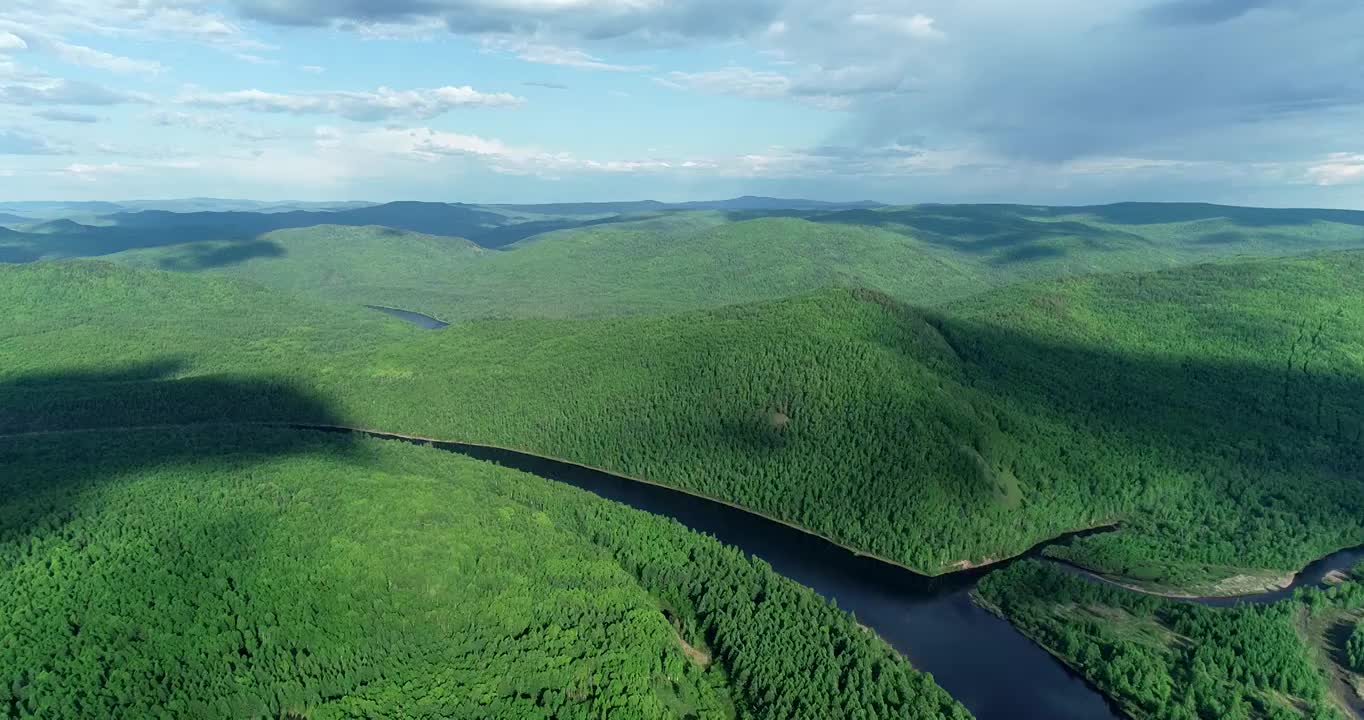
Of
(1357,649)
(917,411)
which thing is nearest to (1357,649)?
(1357,649)

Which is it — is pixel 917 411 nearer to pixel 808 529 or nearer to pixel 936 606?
pixel 808 529

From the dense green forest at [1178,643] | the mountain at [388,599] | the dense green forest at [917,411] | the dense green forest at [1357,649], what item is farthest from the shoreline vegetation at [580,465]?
the dense green forest at [1357,649]

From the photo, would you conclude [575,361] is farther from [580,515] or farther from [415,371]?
[580,515]

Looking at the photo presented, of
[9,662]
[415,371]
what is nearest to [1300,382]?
[415,371]

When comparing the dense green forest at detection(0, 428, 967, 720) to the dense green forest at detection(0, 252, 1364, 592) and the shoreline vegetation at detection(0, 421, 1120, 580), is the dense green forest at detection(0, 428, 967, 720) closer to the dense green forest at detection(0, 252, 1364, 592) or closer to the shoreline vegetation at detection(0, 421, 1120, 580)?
the shoreline vegetation at detection(0, 421, 1120, 580)

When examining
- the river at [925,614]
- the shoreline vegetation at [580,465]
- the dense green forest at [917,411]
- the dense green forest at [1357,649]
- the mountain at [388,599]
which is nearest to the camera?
the mountain at [388,599]

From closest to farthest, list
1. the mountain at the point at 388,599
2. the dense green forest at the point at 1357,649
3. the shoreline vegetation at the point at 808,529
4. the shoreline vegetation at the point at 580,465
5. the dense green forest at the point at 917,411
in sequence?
the mountain at the point at 388,599, the dense green forest at the point at 1357,649, the shoreline vegetation at the point at 808,529, the shoreline vegetation at the point at 580,465, the dense green forest at the point at 917,411

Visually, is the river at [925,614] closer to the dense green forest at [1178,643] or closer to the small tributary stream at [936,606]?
the small tributary stream at [936,606]
